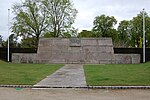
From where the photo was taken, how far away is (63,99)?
9.31m

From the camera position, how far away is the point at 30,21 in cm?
5059

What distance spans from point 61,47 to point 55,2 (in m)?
17.9

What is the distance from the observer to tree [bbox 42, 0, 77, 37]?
51.3 meters

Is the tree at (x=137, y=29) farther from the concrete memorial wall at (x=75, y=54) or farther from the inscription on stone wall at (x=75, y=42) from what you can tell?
the inscription on stone wall at (x=75, y=42)

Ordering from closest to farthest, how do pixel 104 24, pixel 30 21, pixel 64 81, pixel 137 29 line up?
pixel 64 81 → pixel 30 21 → pixel 137 29 → pixel 104 24

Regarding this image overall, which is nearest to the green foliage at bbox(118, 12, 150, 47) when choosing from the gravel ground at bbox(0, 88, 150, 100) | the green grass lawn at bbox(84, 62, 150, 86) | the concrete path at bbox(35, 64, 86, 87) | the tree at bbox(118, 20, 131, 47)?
the tree at bbox(118, 20, 131, 47)

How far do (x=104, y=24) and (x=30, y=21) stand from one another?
25.3 m

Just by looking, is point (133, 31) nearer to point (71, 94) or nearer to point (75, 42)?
point (75, 42)

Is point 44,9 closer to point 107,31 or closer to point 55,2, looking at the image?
point 55,2

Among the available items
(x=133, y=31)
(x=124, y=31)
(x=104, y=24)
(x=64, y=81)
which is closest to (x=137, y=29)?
(x=133, y=31)

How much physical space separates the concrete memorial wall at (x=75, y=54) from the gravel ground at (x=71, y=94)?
22.6 meters

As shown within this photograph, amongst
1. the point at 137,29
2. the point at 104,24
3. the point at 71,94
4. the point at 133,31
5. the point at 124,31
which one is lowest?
the point at 71,94

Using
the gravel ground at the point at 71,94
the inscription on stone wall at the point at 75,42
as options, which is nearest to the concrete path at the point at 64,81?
the gravel ground at the point at 71,94

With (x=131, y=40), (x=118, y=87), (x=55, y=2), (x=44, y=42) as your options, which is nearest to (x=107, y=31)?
(x=131, y=40)
